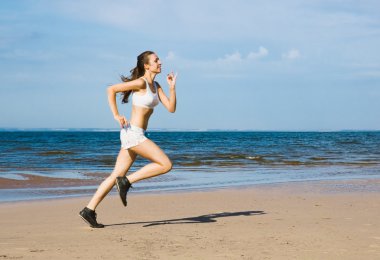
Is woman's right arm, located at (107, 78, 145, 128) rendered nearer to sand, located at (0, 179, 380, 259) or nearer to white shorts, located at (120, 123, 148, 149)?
white shorts, located at (120, 123, 148, 149)

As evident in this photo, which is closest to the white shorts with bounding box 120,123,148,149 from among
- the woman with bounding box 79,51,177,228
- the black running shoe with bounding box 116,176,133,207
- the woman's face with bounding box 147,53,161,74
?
the woman with bounding box 79,51,177,228

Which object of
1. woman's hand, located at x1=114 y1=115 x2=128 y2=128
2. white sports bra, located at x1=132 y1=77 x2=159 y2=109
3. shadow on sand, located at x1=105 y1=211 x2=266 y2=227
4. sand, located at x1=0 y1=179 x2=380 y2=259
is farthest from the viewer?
shadow on sand, located at x1=105 y1=211 x2=266 y2=227

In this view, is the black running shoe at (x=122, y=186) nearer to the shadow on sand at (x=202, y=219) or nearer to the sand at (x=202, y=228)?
the sand at (x=202, y=228)

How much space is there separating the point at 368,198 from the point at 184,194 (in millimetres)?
2999

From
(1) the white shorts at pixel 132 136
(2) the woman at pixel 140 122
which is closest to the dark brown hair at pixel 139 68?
(2) the woman at pixel 140 122

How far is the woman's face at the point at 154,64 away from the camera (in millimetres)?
6418

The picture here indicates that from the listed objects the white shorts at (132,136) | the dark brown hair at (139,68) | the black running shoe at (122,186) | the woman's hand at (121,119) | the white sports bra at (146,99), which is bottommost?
the black running shoe at (122,186)

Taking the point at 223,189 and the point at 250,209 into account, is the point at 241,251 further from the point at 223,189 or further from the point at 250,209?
the point at 223,189

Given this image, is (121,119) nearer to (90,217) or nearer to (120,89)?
(120,89)

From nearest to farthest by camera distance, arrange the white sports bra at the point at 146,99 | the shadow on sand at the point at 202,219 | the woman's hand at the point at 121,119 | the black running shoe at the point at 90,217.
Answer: the woman's hand at the point at 121,119 → the white sports bra at the point at 146,99 → the black running shoe at the point at 90,217 → the shadow on sand at the point at 202,219

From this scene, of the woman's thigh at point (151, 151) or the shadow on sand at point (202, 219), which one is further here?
the shadow on sand at point (202, 219)

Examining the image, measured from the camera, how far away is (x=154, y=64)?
6.42m

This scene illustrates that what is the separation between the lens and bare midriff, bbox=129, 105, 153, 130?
626cm

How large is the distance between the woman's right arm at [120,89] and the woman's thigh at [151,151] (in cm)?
35
